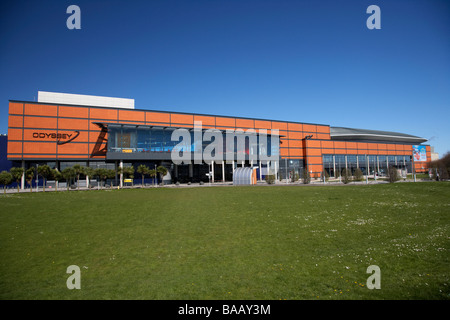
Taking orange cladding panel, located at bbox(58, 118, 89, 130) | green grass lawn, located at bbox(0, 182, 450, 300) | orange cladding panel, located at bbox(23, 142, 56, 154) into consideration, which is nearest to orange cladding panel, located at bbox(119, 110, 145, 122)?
orange cladding panel, located at bbox(58, 118, 89, 130)

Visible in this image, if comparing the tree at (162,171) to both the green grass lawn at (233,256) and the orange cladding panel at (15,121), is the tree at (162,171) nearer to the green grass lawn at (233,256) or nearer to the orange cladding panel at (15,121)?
the orange cladding panel at (15,121)

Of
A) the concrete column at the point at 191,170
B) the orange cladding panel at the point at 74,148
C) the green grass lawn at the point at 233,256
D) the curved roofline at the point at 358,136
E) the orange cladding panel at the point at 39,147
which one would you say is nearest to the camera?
the green grass lawn at the point at 233,256

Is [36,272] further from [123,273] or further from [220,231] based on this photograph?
[220,231]

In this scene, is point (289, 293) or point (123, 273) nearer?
point (289, 293)

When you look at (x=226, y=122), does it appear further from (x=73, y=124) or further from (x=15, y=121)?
(x=15, y=121)

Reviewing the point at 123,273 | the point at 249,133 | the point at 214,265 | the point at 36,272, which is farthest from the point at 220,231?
the point at 249,133

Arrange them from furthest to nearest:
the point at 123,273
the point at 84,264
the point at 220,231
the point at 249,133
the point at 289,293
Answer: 1. the point at 249,133
2. the point at 220,231
3. the point at 84,264
4. the point at 123,273
5. the point at 289,293

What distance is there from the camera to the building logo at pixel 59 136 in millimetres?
48438

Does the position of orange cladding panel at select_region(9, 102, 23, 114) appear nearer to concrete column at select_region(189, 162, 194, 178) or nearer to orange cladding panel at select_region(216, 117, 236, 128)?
concrete column at select_region(189, 162, 194, 178)

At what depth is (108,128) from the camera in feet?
165

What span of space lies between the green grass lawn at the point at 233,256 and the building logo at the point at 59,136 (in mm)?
41737

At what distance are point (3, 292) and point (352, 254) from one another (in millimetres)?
9887

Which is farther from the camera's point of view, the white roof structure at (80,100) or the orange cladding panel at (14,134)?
the white roof structure at (80,100)

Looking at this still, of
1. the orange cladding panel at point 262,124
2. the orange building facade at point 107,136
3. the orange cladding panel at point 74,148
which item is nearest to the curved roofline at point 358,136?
the orange building facade at point 107,136
